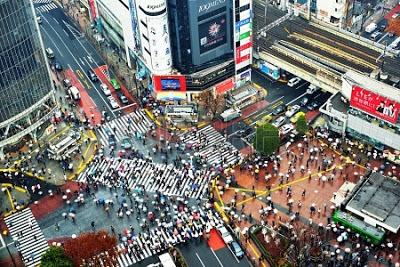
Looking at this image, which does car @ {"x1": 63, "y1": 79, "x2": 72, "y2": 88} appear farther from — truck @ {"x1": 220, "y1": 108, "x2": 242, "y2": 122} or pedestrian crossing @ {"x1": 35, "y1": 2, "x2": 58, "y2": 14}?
truck @ {"x1": 220, "y1": 108, "x2": 242, "y2": 122}

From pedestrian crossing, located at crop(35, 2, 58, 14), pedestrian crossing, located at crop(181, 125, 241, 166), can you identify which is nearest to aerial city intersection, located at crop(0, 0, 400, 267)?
pedestrian crossing, located at crop(181, 125, 241, 166)

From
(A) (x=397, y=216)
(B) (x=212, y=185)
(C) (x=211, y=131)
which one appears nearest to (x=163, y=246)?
(B) (x=212, y=185)

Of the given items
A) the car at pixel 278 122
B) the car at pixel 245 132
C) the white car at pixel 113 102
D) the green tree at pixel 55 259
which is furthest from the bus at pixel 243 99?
the green tree at pixel 55 259

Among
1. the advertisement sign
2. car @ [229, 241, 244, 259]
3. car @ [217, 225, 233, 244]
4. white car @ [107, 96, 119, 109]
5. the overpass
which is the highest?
the advertisement sign

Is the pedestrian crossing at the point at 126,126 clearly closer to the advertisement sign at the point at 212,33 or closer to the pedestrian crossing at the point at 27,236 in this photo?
the advertisement sign at the point at 212,33

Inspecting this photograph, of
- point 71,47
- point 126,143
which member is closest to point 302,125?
point 126,143

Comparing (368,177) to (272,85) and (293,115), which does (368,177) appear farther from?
(272,85)
